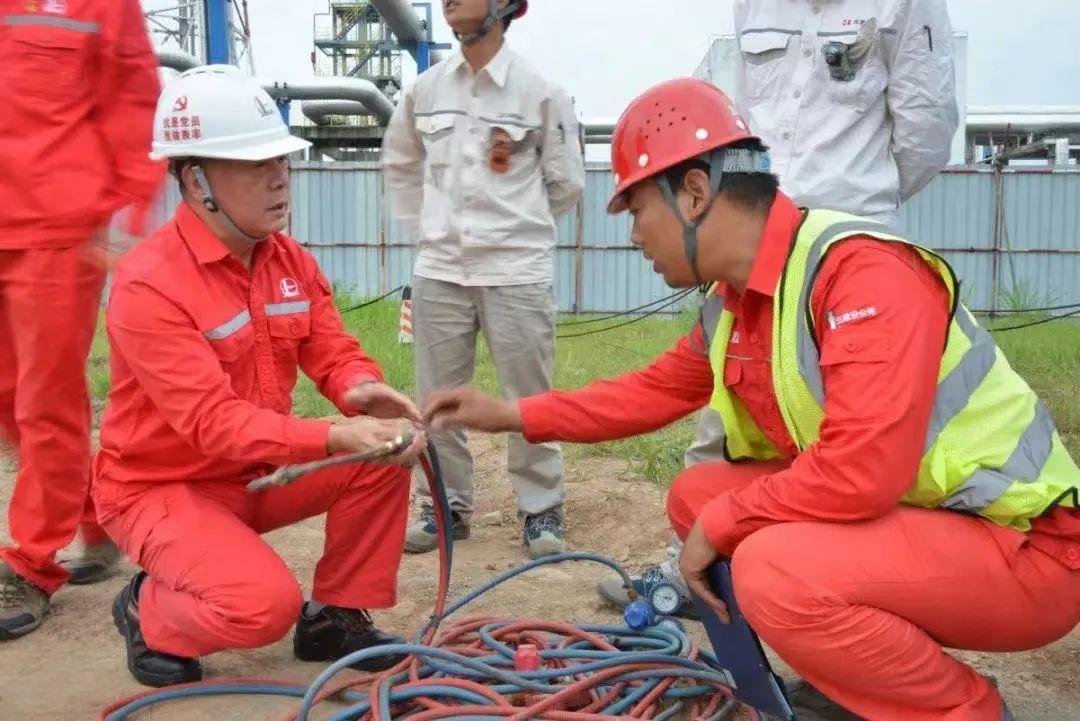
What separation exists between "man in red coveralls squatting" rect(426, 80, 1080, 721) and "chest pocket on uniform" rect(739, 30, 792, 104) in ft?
4.20

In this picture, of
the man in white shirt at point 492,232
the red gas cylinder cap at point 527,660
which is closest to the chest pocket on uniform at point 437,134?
the man in white shirt at point 492,232

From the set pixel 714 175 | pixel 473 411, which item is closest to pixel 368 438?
pixel 473 411

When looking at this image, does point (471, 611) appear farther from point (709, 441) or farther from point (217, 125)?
point (217, 125)

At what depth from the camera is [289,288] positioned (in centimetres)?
318

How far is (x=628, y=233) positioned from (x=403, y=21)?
5.91 m

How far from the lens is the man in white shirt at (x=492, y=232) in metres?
4.18

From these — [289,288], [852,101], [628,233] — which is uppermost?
[852,101]

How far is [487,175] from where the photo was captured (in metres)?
4.23

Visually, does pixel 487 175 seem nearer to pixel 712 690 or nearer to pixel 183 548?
pixel 183 548

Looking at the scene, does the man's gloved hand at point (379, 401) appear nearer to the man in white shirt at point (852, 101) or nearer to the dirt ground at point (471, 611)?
the dirt ground at point (471, 611)

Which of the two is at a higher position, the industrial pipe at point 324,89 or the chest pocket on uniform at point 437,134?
the industrial pipe at point 324,89

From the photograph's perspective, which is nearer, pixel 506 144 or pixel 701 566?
pixel 701 566

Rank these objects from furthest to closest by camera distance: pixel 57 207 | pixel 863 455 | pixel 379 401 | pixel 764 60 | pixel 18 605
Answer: pixel 764 60 → pixel 18 605 → pixel 57 207 → pixel 379 401 → pixel 863 455

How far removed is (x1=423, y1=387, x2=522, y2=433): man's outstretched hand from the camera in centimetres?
286
